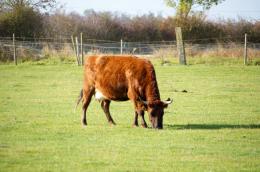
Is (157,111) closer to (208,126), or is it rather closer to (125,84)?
(125,84)

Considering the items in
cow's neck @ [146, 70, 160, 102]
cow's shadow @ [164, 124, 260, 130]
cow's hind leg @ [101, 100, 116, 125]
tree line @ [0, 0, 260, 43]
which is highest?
tree line @ [0, 0, 260, 43]

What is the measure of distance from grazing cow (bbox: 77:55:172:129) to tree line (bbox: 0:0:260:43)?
2897cm

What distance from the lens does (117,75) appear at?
1517 centimetres

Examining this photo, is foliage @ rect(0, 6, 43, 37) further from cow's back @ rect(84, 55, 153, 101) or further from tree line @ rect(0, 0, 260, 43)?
cow's back @ rect(84, 55, 153, 101)

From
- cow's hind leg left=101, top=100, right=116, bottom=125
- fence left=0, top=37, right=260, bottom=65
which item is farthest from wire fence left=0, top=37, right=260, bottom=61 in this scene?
cow's hind leg left=101, top=100, right=116, bottom=125

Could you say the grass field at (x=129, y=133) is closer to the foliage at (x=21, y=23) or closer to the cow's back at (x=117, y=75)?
the cow's back at (x=117, y=75)

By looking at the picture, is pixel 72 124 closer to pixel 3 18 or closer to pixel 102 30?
pixel 3 18

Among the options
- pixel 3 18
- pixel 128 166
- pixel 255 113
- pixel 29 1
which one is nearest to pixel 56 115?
pixel 255 113

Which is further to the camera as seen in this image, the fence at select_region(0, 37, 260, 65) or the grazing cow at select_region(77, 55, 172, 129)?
the fence at select_region(0, 37, 260, 65)

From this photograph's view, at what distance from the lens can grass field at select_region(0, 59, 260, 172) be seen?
34.8 ft

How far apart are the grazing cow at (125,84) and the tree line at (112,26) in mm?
28973

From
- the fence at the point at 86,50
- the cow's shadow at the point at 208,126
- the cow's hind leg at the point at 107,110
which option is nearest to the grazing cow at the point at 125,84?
the cow's hind leg at the point at 107,110

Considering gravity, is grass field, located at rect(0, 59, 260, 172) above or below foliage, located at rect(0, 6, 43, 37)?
below

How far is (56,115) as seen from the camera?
55.4 feet
